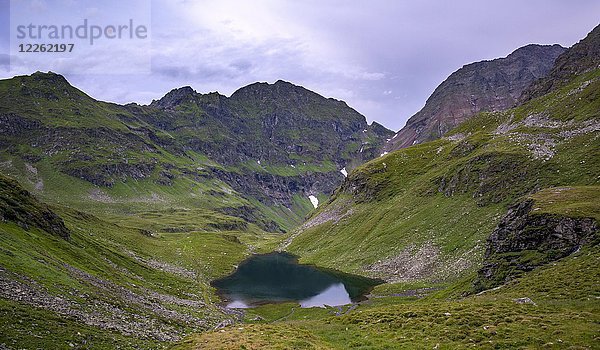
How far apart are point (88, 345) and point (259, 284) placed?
260 ft

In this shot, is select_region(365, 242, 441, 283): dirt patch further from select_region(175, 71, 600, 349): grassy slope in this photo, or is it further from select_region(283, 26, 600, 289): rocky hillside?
select_region(175, 71, 600, 349): grassy slope

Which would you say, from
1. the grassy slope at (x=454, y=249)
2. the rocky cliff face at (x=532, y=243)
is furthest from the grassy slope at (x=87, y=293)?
the rocky cliff face at (x=532, y=243)

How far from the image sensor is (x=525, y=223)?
50.7 meters

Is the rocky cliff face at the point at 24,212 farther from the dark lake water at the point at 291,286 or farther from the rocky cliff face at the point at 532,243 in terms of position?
the rocky cliff face at the point at 532,243

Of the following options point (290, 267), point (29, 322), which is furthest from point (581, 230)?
point (290, 267)

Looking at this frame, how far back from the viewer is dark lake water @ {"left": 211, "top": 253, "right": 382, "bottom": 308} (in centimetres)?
8650

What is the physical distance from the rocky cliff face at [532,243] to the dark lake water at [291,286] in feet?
122

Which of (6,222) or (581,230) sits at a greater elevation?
(6,222)

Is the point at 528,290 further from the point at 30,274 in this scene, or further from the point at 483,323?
the point at 30,274

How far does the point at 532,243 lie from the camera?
47656 millimetres

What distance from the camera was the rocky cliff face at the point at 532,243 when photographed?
141 feet

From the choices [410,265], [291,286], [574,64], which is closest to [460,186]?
Result: [410,265]

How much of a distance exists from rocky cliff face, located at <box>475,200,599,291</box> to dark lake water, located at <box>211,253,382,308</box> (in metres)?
37.1

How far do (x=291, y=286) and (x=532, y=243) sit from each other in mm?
68454
